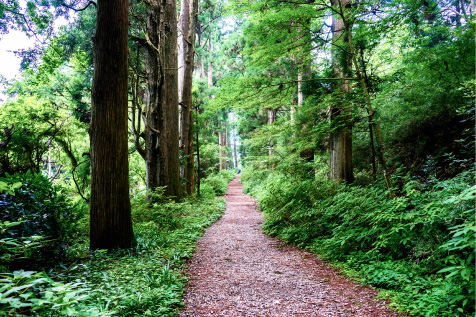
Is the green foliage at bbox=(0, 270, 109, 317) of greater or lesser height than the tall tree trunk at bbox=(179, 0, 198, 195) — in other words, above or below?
below

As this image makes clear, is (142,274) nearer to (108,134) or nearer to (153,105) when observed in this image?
(108,134)

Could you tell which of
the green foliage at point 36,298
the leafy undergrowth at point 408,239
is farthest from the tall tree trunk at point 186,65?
the green foliage at point 36,298

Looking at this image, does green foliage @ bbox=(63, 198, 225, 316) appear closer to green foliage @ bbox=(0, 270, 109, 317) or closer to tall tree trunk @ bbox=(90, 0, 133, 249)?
green foliage @ bbox=(0, 270, 109, 317)

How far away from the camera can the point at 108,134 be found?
459 cm

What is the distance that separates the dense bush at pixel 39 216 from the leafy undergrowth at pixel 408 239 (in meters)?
4.14

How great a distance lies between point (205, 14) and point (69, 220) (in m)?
15.5

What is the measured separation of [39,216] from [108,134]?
1.63 metres

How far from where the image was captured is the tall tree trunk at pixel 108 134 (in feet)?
14.9

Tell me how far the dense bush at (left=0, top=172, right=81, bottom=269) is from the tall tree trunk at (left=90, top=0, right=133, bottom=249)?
1.59 ft

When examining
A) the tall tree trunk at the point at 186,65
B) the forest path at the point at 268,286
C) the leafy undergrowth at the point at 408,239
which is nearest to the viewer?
the leafy undergrowth at the point at 408,239

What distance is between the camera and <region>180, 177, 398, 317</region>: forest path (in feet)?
10.0

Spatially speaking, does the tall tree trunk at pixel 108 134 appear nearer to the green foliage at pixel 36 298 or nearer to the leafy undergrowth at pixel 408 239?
the green foliage at pixel 36 298

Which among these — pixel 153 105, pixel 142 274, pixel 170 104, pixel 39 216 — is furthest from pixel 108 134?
pixel 170 104

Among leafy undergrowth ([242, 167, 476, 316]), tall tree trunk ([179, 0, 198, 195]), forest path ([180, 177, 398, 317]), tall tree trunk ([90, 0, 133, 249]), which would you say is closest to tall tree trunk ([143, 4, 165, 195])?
tall tree trunk ([179, 0, 198, 195])
